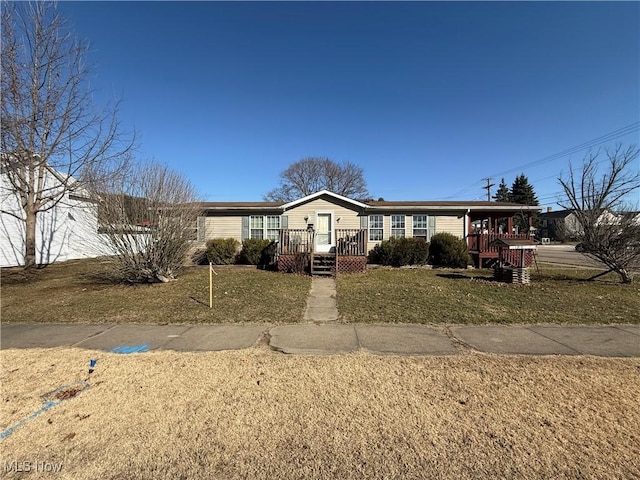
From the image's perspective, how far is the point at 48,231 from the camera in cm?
1681

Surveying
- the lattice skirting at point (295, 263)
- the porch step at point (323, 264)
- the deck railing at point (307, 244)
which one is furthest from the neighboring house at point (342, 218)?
the lattice skirting at point (295, 263)

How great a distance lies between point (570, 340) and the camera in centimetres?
489

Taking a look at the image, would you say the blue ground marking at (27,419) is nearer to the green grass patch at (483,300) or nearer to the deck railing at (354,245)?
the green grass patch at (483,300)

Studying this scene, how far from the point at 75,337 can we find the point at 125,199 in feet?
15.7

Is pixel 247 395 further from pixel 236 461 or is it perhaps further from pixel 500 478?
pixel 500 478

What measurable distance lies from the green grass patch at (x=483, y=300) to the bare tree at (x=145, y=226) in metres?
5.36

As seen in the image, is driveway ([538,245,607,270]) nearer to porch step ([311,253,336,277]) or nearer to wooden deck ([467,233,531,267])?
wooden deck ([467,233,531,267])

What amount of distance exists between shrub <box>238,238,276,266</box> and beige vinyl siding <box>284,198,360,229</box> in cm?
199

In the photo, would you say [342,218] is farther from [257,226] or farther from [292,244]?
[257,226]

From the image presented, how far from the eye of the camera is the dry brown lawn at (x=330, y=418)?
2174 mm

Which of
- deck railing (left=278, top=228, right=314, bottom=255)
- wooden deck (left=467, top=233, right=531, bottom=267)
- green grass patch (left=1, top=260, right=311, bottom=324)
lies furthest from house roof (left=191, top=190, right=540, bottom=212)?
green grass patch (left=1, top=260, right=311, bottom=324)

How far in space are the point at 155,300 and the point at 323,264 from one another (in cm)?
662

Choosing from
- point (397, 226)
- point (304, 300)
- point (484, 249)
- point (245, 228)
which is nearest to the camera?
point (304, 300)

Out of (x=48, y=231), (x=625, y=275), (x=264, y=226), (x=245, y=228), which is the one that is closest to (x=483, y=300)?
(x=625, y=275)
